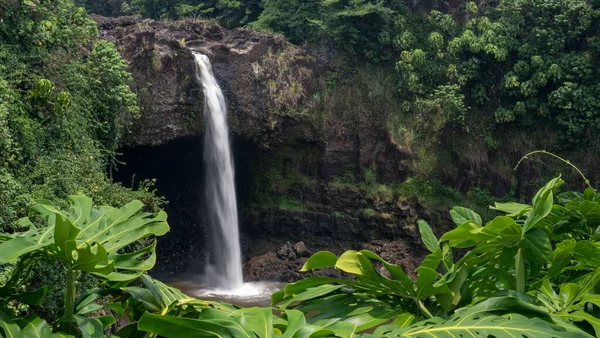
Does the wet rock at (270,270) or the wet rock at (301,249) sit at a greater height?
the wet rock at (301,249)

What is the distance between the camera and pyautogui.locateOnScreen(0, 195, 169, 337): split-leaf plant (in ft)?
3.93

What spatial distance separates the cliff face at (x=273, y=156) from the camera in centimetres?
1183

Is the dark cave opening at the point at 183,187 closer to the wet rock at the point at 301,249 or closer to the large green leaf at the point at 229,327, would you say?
the wet rock at the point at 301,249

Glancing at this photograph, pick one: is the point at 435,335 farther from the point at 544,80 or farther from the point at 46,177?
the point at 544,80

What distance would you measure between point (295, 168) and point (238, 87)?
2133 millimetres

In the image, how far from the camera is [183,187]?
1287 cm

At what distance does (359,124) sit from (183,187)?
3.81 m

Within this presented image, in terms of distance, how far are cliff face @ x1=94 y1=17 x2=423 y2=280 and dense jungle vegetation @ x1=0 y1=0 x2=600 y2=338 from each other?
2.08 feet

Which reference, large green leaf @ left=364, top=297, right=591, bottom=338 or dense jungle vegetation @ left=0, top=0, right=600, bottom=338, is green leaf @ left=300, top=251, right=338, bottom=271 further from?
large green leaf @ left=364, top=297, right=591, bottom=338

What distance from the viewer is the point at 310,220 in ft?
40.7

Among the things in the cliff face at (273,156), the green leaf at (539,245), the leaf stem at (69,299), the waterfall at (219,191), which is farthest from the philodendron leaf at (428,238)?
the waterfall at (219,191)

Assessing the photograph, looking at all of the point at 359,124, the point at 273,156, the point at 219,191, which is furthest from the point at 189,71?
the point at 359,124

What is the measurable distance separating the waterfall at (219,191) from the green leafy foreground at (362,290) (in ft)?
33.2

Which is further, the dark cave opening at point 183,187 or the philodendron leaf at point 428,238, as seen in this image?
the dark cave opening at point 183,187
